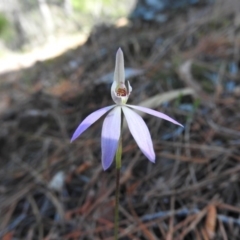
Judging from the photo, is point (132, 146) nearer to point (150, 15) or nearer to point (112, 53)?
point (112, 53)

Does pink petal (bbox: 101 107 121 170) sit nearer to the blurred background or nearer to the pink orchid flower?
the pink orchid flower

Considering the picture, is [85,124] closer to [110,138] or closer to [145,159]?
[110,138]

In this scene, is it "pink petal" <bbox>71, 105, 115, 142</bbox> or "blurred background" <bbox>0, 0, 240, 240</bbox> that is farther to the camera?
"blurred background" <bbox>0, 0, 240, 240</bbox>

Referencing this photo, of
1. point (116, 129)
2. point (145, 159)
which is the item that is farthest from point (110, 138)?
point (145, 159)

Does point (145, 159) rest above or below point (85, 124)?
below

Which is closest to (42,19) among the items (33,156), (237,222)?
(33,156)

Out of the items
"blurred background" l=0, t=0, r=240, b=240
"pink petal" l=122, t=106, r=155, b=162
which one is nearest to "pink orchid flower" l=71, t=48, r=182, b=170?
"pink petal" l=122, t=106, r=155, b=162
